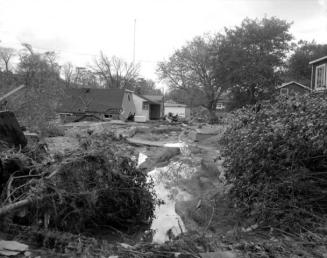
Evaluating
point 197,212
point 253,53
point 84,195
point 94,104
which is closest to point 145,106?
point 94,104

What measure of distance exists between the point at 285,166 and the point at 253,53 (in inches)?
1280

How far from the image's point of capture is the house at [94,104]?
35.7 meters

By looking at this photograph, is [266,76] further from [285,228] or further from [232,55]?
[285,228]

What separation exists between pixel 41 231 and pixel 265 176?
11.9 feet

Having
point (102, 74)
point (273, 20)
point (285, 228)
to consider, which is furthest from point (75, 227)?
point (102, 74)

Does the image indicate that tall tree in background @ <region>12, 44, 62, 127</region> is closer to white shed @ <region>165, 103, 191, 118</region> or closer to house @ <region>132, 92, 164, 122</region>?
house @ <region>132, 92, 164, 122</region>

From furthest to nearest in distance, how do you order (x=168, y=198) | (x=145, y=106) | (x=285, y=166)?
1. (x=145, y=106)
2. (x=168, y=198)
3. (x=285, y=166)

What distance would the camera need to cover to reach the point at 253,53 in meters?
36.1

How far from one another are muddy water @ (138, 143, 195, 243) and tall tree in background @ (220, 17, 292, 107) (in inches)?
951

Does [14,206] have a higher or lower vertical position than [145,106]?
lower

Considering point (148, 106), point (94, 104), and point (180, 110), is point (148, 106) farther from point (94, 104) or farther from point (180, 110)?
point (180, 110)

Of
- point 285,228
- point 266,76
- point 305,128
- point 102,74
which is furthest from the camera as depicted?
point 102,74

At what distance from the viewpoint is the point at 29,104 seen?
1642cm

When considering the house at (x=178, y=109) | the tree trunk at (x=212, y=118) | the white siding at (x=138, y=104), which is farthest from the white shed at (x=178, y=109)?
the white siding at (x=138, y=104)
